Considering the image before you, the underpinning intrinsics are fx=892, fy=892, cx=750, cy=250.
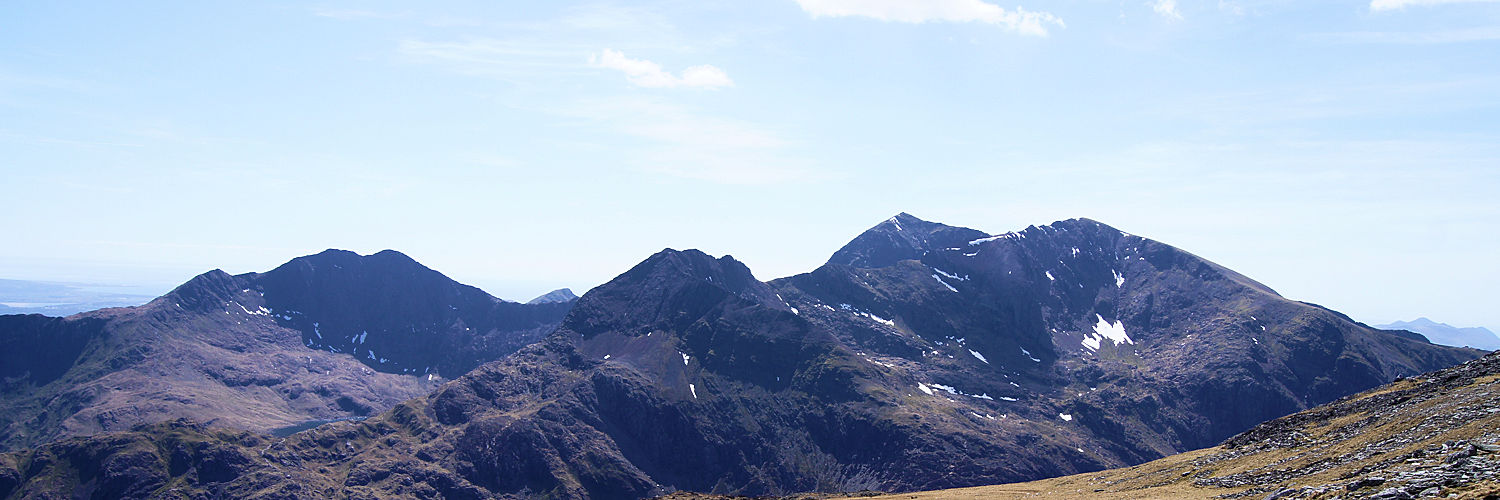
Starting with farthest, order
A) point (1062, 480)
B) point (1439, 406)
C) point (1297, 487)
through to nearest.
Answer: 1. point (1062, 480)
2. point (1439, 406)
3. point (1297, 487)

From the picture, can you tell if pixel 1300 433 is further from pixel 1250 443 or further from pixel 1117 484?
pixel 1117 484

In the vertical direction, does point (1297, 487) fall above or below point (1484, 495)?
below

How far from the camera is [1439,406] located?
98.0 m

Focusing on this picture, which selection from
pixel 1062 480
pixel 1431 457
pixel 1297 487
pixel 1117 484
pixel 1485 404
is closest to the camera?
pixel 1431 457

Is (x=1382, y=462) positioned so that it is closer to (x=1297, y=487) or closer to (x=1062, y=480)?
(x=1297, y=487)

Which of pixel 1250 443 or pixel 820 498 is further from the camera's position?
pixel 820 498

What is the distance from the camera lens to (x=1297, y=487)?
7681 cm

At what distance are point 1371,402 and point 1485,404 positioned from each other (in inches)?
978

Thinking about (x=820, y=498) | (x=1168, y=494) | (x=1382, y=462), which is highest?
(x=1382, y=462)

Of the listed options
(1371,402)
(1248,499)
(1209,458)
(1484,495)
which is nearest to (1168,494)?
(1248,499)

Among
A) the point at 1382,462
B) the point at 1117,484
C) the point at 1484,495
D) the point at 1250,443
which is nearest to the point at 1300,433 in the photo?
the point at 1250,443

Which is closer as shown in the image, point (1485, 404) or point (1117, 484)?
point (1485, 404)

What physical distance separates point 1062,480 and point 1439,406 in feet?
193

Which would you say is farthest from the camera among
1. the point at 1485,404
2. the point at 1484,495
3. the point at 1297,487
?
the point at 1485,404
